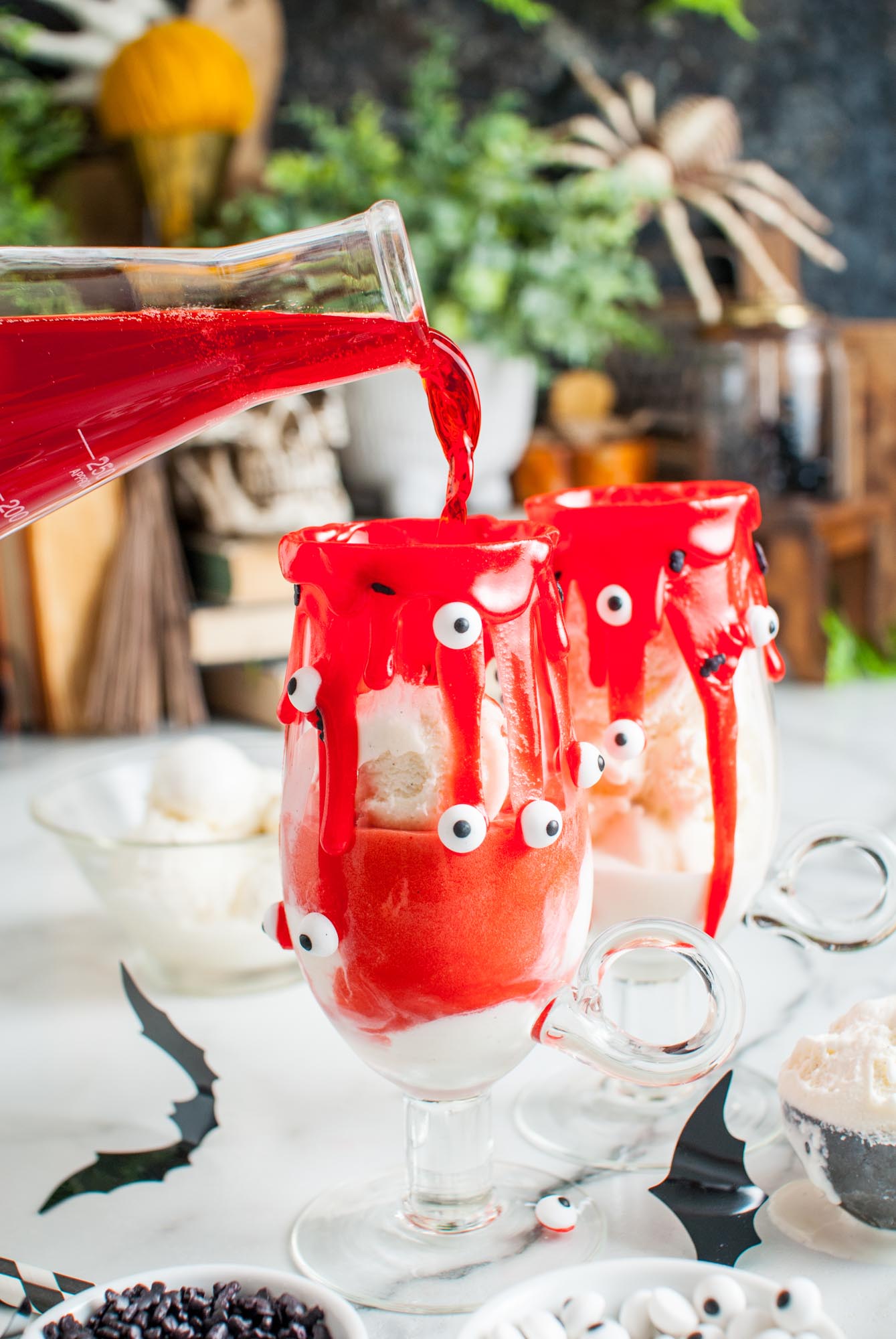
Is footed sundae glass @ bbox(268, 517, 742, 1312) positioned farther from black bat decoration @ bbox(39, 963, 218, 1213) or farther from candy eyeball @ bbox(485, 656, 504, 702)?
black bat decoration @ bbox(39, 963, 218, 1213)

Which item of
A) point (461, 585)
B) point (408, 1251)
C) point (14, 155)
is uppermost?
point (14, 155)

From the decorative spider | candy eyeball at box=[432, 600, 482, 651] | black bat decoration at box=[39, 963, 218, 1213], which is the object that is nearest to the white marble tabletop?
black bat decoration at box=[39, 963, 218, 1213]

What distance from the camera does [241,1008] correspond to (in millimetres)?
686

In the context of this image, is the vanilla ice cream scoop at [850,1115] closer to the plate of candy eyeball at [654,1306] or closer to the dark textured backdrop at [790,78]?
the plate of candy eyeball at [654,1306]

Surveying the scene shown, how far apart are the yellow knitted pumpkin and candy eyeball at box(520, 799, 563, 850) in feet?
3.75

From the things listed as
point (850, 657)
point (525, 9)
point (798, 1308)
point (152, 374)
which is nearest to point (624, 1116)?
point (798, 1308)

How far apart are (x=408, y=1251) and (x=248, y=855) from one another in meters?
0.24

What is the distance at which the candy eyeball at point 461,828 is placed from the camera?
0.41m

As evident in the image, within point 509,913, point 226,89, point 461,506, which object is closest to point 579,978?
point 509,913

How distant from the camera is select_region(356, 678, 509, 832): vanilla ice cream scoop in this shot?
0.42 m

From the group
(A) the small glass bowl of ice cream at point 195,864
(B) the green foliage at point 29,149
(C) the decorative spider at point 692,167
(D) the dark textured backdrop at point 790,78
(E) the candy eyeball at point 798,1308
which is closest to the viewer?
(E) the candy eyeball at point 798,1308

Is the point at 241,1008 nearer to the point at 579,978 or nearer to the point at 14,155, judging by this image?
the point at 579,978

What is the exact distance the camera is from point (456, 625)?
1.33 feet

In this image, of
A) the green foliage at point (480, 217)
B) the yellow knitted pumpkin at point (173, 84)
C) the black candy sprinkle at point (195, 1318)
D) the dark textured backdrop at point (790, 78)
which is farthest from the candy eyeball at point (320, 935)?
the dark textured backdrop at point (790, 78)
